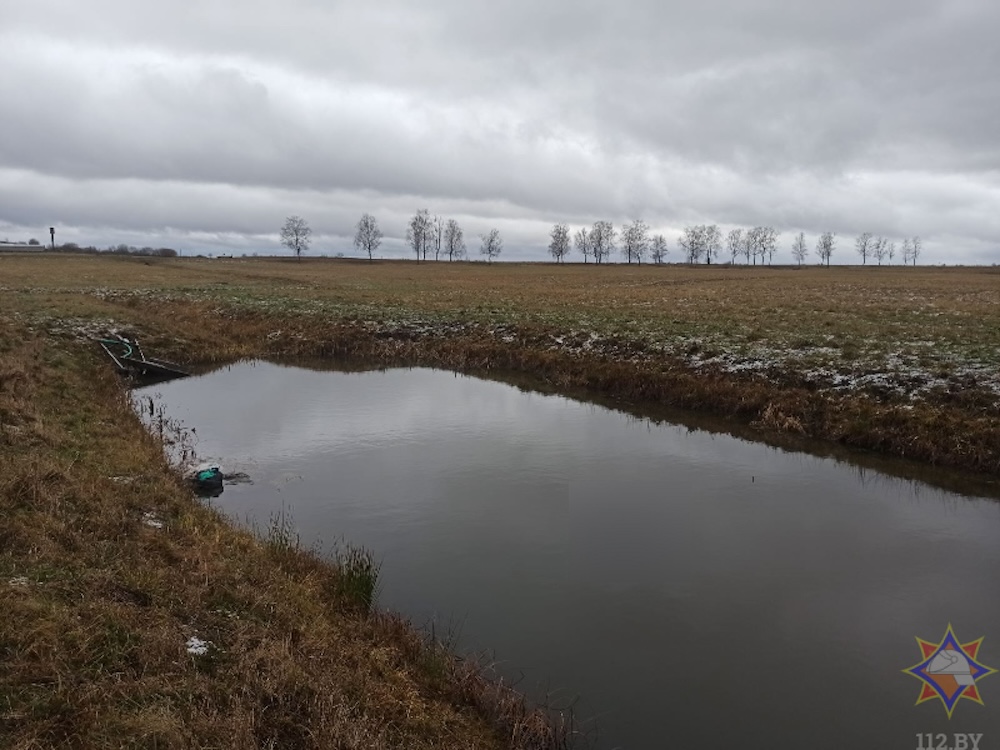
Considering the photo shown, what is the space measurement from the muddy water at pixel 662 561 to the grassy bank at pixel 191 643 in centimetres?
109

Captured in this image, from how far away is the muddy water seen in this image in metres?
7.39

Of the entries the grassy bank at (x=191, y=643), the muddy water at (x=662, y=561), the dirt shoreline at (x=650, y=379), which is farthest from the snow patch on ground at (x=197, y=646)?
the dirt shoreline at (x=650, y=379)

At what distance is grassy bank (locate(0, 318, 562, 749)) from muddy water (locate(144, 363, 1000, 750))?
1092 millimetres

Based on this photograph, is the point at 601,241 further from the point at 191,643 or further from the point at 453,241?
the point at 191,643

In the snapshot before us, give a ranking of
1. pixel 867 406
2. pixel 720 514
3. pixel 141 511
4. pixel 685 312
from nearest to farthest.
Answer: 1. pixel 141 511
2. pixel 720 514
3. pixel 867 406
4. pixel 685 312

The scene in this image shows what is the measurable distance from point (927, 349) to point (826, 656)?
17376 millimetres

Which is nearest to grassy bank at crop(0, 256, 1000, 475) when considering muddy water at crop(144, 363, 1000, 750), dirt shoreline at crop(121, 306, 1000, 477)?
dirt shoreline at crop(121, 306, 1000, 477)

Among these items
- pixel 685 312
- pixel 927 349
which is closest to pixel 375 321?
pixel 685 312

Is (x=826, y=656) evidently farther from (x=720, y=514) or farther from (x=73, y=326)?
(x=73, y=326)

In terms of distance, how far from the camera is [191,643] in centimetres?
640

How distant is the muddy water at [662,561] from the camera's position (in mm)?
7395

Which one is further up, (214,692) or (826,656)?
(214,692)

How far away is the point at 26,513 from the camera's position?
329 inches

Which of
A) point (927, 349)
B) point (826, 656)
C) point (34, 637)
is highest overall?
point (927, 349)
